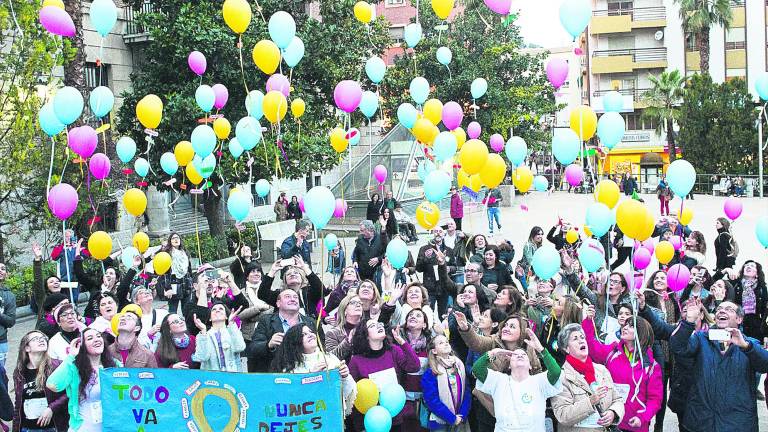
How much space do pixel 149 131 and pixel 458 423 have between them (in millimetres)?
6436

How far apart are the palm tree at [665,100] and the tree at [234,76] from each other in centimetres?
2871

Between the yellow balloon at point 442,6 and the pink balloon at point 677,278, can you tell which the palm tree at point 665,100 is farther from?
the pink balloon at point 677,278

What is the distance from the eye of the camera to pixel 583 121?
31.8 ft

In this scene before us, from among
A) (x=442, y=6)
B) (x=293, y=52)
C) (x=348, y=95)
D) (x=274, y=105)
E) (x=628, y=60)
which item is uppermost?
(x=628, y=60)

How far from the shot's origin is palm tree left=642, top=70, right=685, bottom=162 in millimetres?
45344

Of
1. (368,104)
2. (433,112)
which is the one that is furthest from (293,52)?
(433,112)

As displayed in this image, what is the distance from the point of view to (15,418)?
6562 mm

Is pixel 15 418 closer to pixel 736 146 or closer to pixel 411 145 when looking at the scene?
pixel 411 145

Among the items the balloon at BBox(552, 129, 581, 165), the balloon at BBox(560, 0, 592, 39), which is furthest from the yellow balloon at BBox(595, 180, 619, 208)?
the balloon at BBox(560, 0, 592, 39)

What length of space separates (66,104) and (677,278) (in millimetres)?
6469

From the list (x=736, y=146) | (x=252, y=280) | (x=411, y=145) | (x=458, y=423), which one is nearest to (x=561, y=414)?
(x=458, y=423)

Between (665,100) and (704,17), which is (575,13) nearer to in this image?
(704,17)

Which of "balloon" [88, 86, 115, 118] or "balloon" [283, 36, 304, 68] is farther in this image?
"balloon" [283, 36, 304, 68]

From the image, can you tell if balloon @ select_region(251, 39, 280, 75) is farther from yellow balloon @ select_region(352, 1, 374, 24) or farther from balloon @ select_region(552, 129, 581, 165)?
balloon @ select_region(552, 129, 581, 165)
